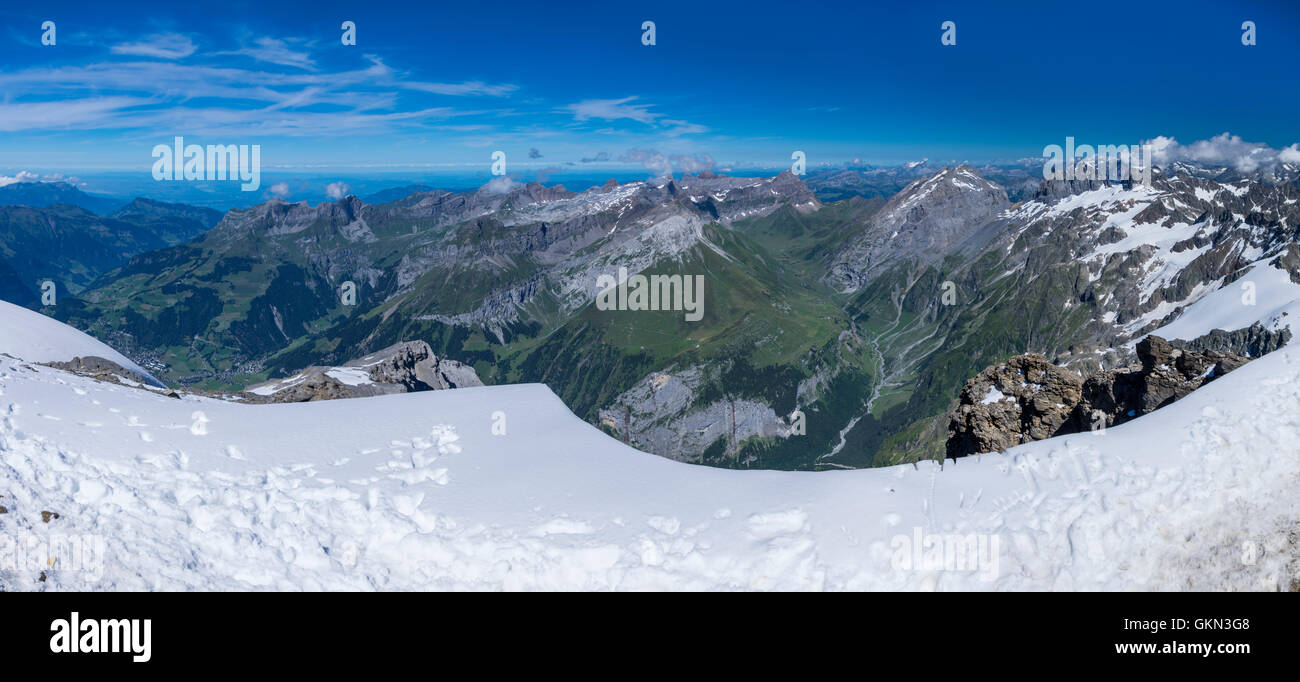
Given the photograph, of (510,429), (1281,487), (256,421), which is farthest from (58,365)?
(1281,487)

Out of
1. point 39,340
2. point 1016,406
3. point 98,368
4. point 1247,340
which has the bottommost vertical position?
point 1016,406

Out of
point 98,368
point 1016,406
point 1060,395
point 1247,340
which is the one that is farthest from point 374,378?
point 1247,340

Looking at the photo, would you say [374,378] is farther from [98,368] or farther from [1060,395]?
[1060,395]

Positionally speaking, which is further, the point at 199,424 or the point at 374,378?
the point at 374,378

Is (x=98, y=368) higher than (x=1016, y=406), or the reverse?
(x=98, y=368)

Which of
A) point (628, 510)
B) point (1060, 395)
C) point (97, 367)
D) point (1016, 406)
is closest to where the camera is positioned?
point (628, 510)

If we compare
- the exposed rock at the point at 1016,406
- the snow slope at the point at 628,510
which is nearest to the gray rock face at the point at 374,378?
the snow slope at the point at 628,510
